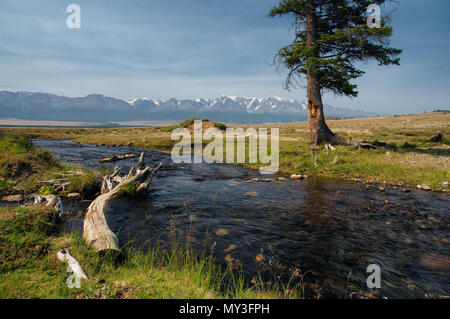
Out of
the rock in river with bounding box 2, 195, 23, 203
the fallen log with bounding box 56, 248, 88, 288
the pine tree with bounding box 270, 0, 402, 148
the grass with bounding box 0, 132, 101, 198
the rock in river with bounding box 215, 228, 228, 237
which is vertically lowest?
the rock in river with bounding box 215, 228, 228, 237

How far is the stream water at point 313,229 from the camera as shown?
526cm

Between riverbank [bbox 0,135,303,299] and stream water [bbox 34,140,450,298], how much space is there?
0.79m

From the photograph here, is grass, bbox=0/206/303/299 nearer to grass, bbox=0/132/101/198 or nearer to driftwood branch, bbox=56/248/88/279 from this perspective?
driftwood branch, bbox=56/248/88/279

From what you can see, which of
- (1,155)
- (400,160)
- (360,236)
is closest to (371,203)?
(360,236)

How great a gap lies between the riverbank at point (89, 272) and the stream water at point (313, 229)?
788 millimetres

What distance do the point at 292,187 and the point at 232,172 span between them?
5923 mm

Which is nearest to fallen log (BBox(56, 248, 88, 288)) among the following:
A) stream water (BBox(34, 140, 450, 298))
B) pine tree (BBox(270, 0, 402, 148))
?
stream water (BBox(34, 140, 450, 298))

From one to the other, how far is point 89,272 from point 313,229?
666cm

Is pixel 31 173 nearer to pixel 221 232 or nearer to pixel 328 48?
pixel 221 232

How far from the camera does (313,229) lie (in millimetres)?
7668

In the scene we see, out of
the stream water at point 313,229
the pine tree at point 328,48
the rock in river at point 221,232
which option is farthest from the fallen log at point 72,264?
the pine tree at point 328,48

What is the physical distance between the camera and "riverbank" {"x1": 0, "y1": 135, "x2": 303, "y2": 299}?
350cm
